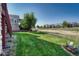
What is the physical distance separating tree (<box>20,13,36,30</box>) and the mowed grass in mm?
82

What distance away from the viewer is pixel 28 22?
2.90 metres

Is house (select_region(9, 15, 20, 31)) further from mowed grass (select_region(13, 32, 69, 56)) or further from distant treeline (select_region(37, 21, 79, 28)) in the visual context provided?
distant treeline (select_region(37, 21, 79, 28))

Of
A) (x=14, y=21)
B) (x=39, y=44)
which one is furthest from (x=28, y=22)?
(x=39, y=44)

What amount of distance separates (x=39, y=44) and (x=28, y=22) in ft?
0.96

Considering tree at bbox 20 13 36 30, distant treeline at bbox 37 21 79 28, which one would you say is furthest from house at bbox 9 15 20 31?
distant treeline at bbox 37 21 79 28

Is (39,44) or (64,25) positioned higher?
(64,25)

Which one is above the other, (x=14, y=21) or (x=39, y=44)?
(x=14, y=21)

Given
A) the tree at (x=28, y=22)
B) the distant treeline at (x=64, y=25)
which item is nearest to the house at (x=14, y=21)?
the tree at (x=28, y=22)

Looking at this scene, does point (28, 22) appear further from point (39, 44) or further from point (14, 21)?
point (39, 44)

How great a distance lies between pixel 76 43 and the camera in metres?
2.84

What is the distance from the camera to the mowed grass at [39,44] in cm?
285

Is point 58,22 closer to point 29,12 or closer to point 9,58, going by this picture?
point 29,12

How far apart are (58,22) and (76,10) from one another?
0.25m

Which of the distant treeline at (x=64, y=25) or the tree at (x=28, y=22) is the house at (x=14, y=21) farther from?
the distant treeline at (x=64, y=25)
